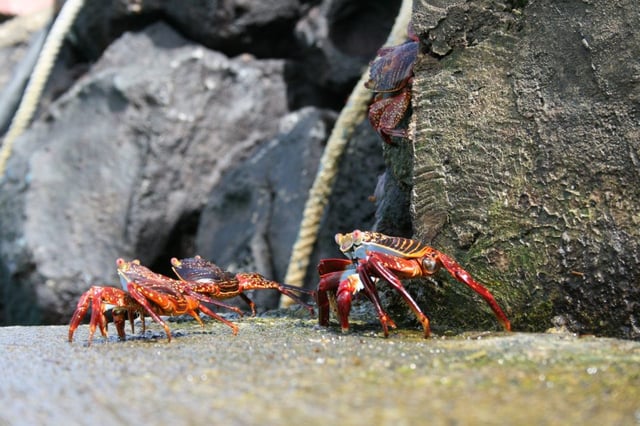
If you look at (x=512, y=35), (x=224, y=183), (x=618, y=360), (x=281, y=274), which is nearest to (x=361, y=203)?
(x=281, y=274)

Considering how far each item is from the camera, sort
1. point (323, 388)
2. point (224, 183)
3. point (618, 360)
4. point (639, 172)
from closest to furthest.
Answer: point (323, 388)
point (618, 360)
point (639, 172)
point (224, 183)

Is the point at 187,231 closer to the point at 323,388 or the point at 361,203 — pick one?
the point at 361,203

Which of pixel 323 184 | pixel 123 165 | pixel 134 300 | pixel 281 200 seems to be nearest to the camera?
pixel 134 300

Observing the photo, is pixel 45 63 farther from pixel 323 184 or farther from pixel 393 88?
pixel 393 88

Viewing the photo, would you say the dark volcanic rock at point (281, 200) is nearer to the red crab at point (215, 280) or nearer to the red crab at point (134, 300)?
the red crab at point (215, 280)

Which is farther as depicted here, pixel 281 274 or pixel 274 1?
pixel 274 1

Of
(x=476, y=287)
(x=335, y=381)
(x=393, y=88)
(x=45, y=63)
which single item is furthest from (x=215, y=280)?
(x=45, y=63)
